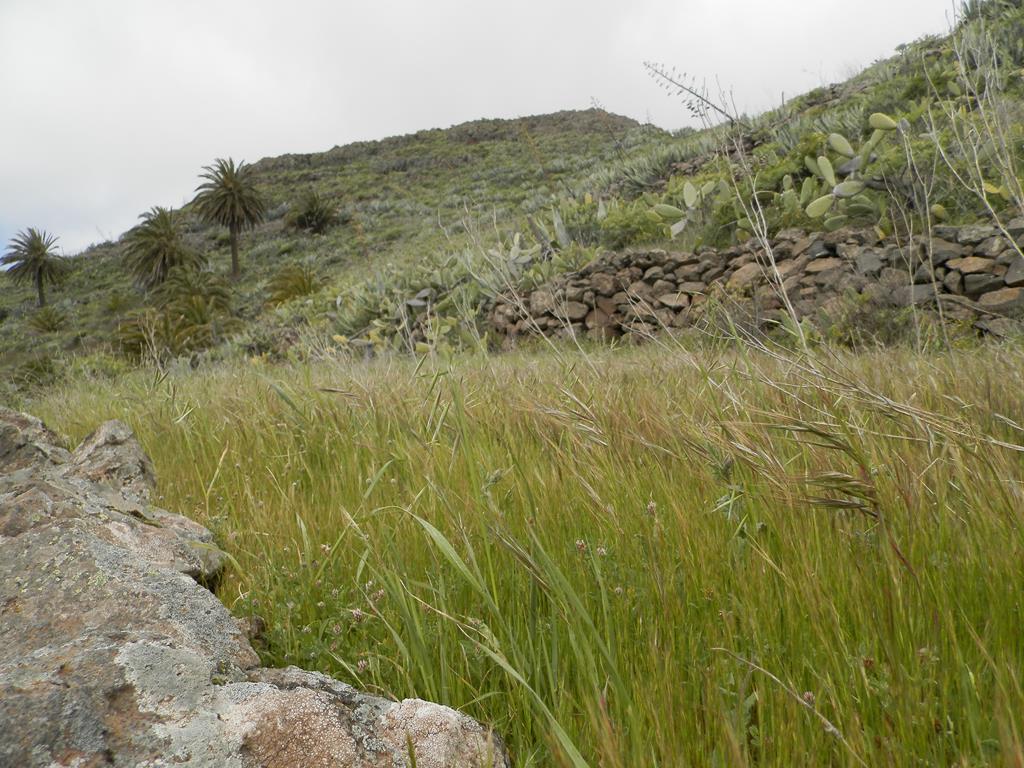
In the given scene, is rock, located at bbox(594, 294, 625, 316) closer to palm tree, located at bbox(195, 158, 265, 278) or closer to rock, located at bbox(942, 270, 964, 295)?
rock, located at bbox(942, 270, 964, 295)

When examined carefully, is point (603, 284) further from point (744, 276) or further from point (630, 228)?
point (744, 276)

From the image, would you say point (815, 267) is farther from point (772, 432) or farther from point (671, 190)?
point (772, 432)

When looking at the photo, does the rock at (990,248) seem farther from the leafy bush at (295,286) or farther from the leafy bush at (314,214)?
the leafy bush at (314,214)

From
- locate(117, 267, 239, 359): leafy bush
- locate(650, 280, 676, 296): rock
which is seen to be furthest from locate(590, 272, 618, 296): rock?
locate(117, 267, 239, 359): leafy bush

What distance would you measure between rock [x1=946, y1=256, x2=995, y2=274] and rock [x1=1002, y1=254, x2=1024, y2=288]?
A: 153 millimetres

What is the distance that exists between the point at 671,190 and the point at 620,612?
1040cm

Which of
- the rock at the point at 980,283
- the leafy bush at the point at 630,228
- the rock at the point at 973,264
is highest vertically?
the leafy bush at the point at 630,228

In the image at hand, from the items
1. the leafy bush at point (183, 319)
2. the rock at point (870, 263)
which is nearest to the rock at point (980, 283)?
the rock at point (870, 263)

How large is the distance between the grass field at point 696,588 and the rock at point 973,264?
498 centimetres

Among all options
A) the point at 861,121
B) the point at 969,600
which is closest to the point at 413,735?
the point at 969,600

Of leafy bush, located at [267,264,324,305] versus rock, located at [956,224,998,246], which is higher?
leafy bush, located at [267,264,324,305]

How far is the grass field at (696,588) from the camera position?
0.82 metres

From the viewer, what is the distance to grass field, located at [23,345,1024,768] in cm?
82

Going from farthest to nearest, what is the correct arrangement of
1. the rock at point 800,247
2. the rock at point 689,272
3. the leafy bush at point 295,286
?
the leafy bush at point 295,286 → the rock at point 689,272 → the rock at point 800,247
